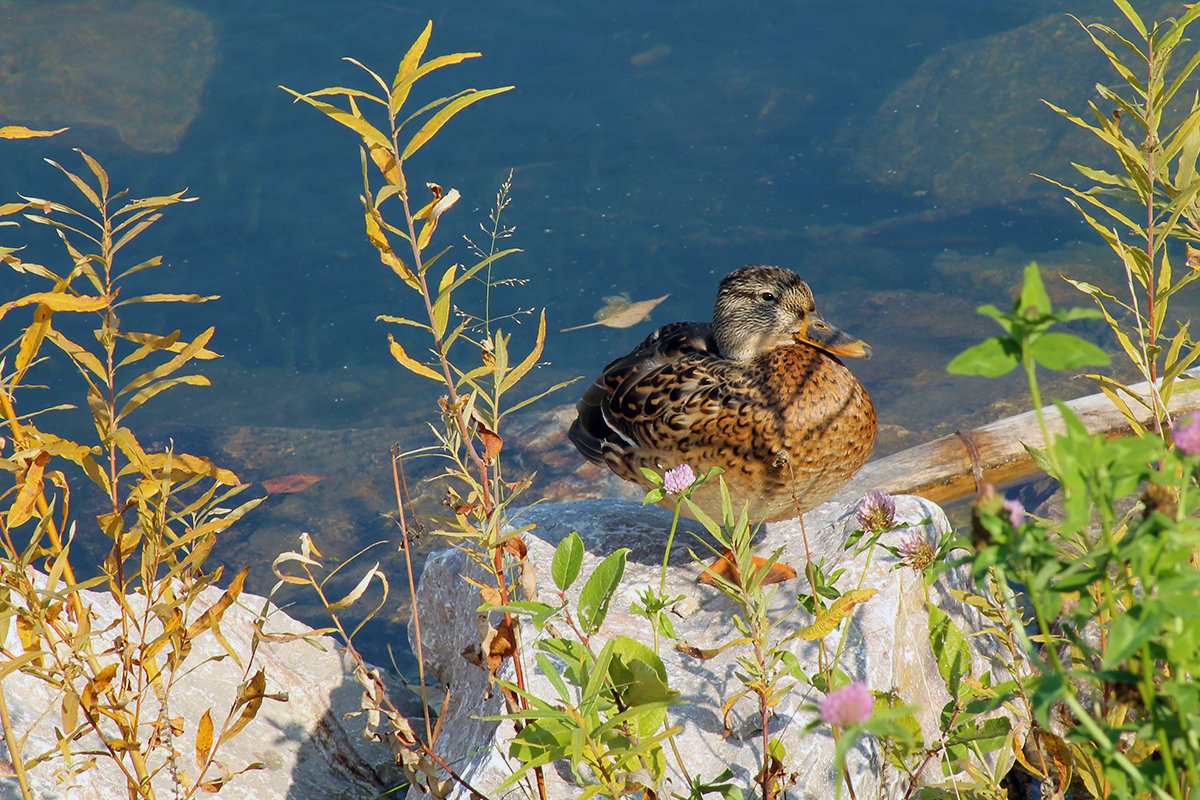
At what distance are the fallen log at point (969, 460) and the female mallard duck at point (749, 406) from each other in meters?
1.36

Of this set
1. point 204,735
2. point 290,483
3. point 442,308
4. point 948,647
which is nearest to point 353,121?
point 442,308

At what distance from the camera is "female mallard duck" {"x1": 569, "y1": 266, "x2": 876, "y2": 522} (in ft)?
10.4

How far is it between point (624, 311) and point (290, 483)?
273 centimetres

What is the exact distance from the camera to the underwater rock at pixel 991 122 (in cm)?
850

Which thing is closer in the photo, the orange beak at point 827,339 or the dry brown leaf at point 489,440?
the dry brown leaf at point 489,440

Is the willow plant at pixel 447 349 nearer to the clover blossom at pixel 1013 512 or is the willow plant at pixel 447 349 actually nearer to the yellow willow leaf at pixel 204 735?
the yellow willow leaf at pixel 204 735

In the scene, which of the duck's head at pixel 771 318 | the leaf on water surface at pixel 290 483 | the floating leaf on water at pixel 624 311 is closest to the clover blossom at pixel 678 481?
the duck's head at pixel 771 318

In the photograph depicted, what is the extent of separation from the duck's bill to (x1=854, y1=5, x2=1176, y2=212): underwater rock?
17.4ft

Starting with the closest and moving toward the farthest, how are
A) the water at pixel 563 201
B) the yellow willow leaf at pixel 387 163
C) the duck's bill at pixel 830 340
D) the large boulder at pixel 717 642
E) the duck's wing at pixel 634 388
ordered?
1. the yellow willow leaf at pixel 387 163
2. the large boulder at pixel 717 642
3. the duck's wing at pixel 634 388
4. the duck's bill at pixel 830 340
5. the water at pixel 563 201

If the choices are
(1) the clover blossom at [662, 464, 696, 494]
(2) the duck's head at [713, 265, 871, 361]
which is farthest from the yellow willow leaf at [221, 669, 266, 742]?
(2) the duck's head at [713, 265, 871, 361]

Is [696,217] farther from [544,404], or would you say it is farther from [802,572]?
[802,572]

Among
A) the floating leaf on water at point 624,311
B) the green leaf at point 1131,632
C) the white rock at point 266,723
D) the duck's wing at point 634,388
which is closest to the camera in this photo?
the green leaf at point 1131,632

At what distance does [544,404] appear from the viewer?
281 inches

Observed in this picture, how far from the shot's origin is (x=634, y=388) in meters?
3.60
